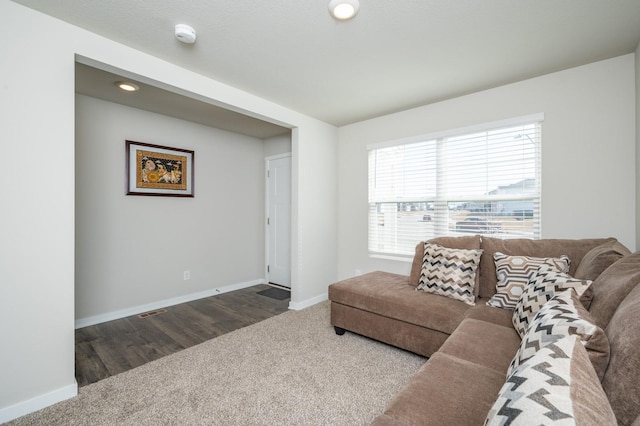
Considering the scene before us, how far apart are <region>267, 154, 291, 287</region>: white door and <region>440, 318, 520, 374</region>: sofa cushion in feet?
9.99

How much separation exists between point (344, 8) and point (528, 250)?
7.50 ft

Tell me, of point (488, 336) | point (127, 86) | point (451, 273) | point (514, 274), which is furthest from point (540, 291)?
point (127, 86)

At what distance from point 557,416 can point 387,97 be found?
300 cm

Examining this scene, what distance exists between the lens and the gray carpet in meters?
1.66

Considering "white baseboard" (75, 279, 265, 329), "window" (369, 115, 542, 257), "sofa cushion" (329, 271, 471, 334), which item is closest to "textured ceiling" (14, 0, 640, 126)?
"window" (369, 115, 542, 257)

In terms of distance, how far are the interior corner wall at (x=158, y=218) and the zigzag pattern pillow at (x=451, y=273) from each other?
293 centimetres

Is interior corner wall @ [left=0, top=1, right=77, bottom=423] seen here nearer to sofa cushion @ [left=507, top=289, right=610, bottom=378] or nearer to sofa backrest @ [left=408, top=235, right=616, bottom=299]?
sofa cushion @ [left=507, top=289, right=610, bottom=378]

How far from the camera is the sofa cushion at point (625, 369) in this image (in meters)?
0.72

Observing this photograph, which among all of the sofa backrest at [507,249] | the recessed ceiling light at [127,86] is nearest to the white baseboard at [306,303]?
the sofa backrest at [507,249]

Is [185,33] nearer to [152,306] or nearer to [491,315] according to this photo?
[491,315]

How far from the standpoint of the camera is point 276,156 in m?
4.57

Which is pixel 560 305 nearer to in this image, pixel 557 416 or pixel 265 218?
pixel 557 416

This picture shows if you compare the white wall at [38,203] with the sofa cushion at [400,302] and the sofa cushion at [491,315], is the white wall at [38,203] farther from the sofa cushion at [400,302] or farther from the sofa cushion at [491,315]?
the sofa cushion at [491,315]

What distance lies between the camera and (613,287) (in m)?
1.26
